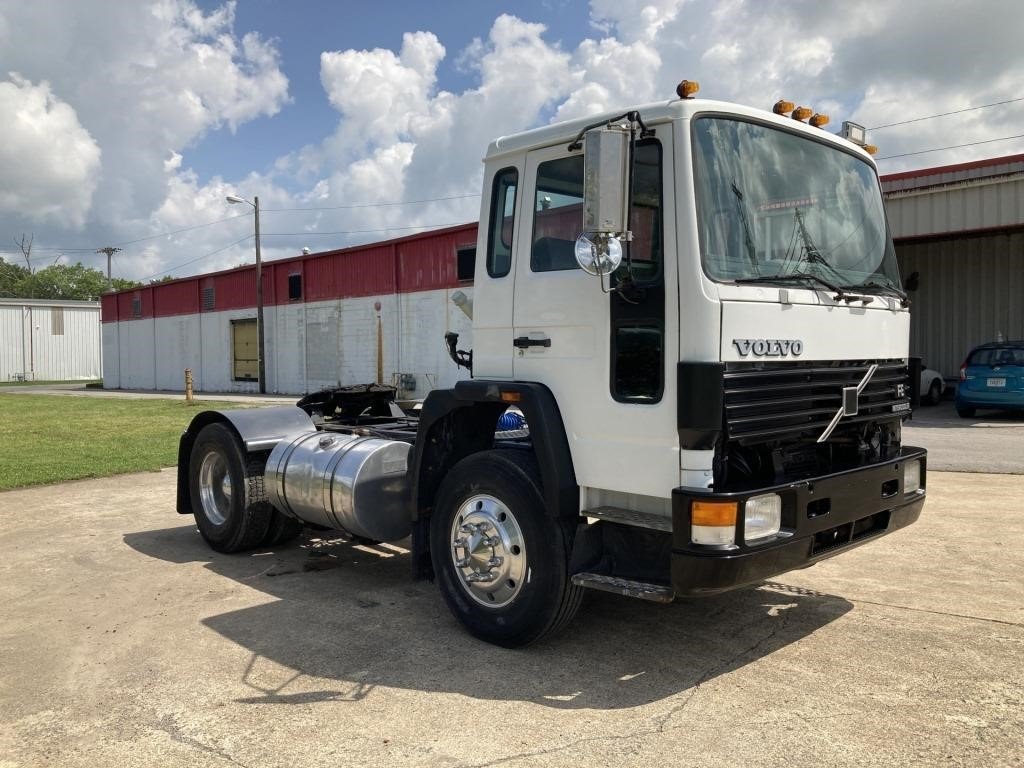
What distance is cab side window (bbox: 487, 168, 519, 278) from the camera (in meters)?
4.72

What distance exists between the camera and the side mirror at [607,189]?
366 cm

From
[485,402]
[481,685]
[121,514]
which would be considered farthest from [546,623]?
[121,514]

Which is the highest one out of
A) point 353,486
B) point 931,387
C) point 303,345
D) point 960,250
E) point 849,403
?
point 960,250

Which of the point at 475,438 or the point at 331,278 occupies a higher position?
the point at 331,278

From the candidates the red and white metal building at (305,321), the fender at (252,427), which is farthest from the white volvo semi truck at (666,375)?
the red and white metal building at (305,321)

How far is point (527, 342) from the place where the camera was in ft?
14.8

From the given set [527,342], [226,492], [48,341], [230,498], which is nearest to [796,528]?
[527,342]

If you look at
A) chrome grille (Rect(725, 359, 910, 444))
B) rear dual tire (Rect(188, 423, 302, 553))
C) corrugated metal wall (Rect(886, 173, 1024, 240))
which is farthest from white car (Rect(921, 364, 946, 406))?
rear dual tire (Rect(188, 423, 302, 553))

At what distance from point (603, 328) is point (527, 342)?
1.63ft

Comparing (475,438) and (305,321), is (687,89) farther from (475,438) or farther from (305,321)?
(305,321)

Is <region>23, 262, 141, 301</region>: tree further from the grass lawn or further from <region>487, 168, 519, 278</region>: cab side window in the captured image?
<region>487, 168, 519, 278</region>: cab side window

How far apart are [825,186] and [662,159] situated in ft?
3.79

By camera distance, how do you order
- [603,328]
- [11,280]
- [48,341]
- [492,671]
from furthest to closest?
[11,280]
[48,341]
[492,671]
[603,328]

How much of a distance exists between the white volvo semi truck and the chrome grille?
0.04 ft
